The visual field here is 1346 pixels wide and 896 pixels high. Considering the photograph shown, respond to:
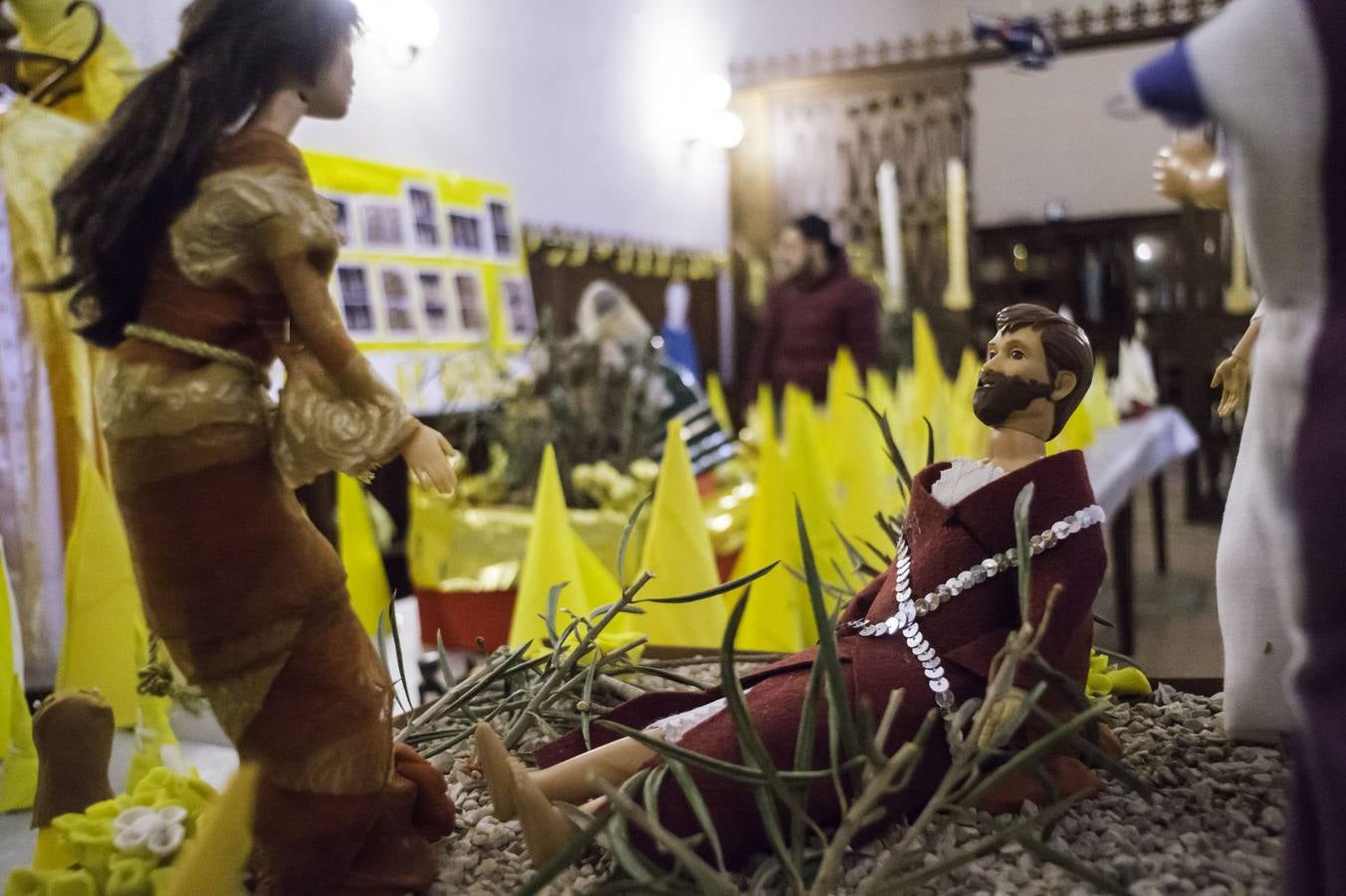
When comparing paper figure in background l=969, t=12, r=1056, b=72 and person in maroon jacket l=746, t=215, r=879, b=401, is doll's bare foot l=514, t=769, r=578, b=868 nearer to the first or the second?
person in maroon jacket l=746, t=215, r=879, b=401

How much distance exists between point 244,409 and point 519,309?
2590 mm

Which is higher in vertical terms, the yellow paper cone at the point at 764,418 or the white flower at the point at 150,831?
the yellow paper cone at the point at 764,418

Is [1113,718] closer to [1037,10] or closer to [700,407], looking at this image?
[700,407]

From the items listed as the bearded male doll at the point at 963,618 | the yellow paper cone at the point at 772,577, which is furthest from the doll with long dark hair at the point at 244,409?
the yellow paper cone at the point at 772,577

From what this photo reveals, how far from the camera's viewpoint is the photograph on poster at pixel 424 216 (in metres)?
2.78

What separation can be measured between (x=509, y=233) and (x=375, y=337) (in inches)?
28.6

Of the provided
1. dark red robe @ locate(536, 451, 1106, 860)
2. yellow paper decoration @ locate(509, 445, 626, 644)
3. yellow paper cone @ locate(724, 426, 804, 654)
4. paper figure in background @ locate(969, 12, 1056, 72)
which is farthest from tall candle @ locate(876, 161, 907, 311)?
dark red robe @ locate(536, 451, 1106, 860)

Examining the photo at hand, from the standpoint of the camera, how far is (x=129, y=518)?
0.61 m

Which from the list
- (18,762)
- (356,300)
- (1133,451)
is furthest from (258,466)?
(356,300)

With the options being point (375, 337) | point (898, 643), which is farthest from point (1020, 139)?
point (898, 643)

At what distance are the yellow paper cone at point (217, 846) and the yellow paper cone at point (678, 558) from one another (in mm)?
718

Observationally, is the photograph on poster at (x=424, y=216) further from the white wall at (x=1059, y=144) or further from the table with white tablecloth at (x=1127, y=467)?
the white wall at (x=1059, y=144)

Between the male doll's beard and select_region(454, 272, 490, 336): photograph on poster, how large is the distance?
232 centimetres

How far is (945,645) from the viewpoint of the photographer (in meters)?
0.68
